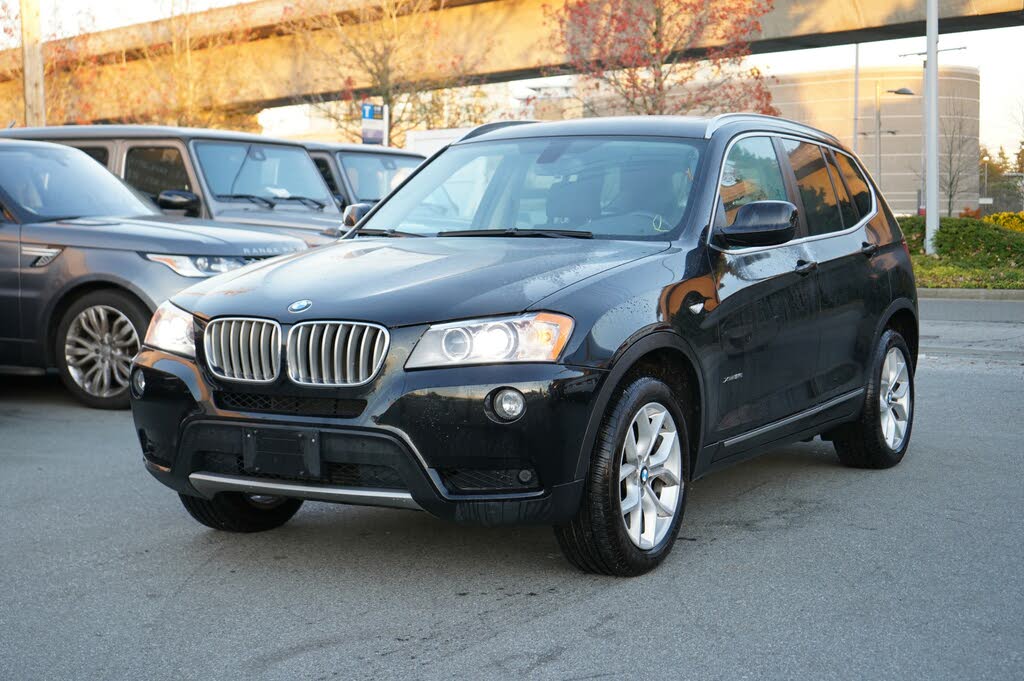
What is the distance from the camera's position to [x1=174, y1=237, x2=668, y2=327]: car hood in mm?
4527

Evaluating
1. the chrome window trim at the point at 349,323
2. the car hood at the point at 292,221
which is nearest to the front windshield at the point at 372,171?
the car hood at the point at 292,221

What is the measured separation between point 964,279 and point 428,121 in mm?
18442

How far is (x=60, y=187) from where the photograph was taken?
9828 millimetres

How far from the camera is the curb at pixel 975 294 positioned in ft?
59.2

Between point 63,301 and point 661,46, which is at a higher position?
point 661,46

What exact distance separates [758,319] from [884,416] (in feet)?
5.66

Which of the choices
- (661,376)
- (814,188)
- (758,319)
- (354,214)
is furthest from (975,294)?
(661,376)

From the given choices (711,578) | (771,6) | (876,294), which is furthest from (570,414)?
(771,6)

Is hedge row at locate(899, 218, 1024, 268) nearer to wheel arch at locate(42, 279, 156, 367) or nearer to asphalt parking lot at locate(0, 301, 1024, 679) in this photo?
asphalt parking lot at locate(0, 301, 1024, 679)

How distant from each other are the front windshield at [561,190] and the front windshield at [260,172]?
20.8 ft

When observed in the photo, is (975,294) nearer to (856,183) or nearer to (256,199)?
(256,199)

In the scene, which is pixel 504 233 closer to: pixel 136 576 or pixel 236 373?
pixel 236 373

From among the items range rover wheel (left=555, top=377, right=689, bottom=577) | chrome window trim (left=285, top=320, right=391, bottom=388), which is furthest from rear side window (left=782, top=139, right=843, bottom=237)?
chrome window trim (left=285, top=320, right=391, bottom=388)

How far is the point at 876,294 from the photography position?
22.0 ft
